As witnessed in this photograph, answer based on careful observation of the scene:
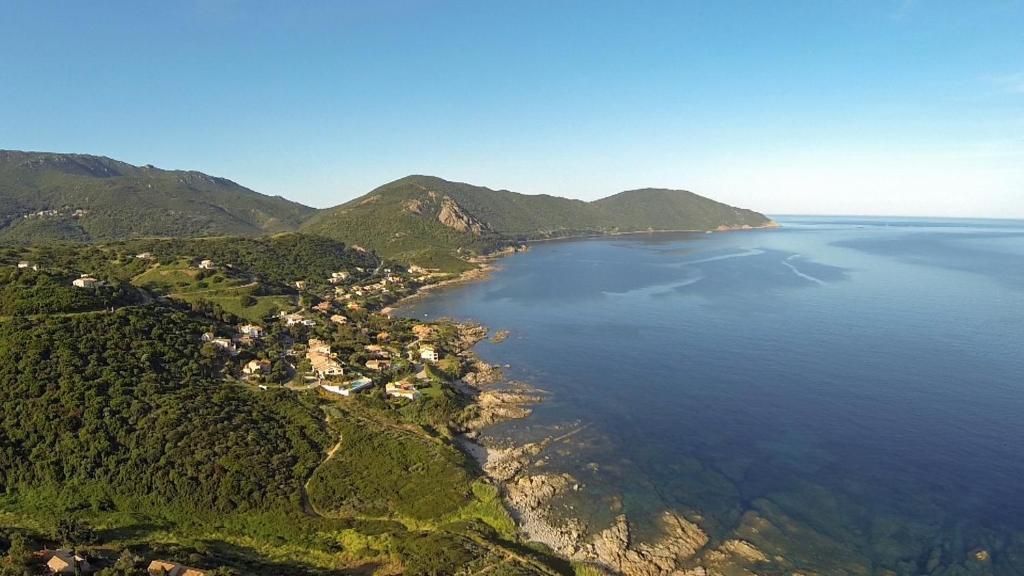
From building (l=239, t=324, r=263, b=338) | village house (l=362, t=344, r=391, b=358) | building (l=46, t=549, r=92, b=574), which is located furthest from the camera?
building (l=239, t=324, r=263, b=338)

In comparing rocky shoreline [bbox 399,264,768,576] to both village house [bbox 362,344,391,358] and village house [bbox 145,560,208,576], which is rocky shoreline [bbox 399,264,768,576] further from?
village house [bbox 362,344,391,358]

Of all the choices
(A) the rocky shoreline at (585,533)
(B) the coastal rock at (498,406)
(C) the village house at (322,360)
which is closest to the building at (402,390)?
(C) the village house at (322,360)

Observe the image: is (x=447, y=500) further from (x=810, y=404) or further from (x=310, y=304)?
(x=310, y=304)

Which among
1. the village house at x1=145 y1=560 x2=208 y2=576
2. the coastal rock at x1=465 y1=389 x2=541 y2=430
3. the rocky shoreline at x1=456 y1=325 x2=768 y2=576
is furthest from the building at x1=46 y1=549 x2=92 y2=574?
the coastal rock at x1=465 y1=389 x2=541 y2=430

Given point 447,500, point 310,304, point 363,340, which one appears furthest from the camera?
point 310,304

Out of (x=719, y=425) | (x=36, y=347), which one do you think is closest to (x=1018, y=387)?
(x=719, y=425)

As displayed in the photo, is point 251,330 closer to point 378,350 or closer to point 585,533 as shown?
point 378,350
